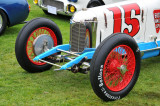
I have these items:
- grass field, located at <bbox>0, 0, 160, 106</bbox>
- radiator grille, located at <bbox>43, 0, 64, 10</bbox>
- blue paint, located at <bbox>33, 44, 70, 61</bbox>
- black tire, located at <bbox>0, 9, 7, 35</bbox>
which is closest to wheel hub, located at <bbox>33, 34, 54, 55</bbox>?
blue paint, located at <bbox>33, 44, 70, 61</bbox>

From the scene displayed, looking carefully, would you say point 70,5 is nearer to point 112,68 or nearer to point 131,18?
point 131,18

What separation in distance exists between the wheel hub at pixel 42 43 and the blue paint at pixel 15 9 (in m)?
2.56

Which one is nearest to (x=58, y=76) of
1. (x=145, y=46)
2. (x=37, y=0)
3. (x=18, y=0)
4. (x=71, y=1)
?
(x=145, y=46)

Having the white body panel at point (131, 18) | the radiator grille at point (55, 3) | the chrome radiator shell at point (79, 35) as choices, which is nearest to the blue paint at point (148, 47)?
the white body panel at point (131, 18)

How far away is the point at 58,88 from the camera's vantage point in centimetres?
479

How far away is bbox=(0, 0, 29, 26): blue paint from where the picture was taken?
24.7ft

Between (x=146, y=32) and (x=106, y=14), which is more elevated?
(x=106, y=14)

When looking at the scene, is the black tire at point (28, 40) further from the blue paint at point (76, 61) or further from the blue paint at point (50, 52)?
the blue paint at point (76, 61)

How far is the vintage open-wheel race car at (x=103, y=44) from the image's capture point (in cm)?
421

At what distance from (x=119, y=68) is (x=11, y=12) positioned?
4102mm

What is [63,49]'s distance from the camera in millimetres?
5281

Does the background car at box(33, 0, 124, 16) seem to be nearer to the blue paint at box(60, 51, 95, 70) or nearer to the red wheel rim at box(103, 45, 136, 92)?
the blue paint at box(60, 51, 95, 70)

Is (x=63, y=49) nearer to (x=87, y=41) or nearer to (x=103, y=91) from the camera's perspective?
(x=87, y=41)

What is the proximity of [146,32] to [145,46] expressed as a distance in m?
0.33
